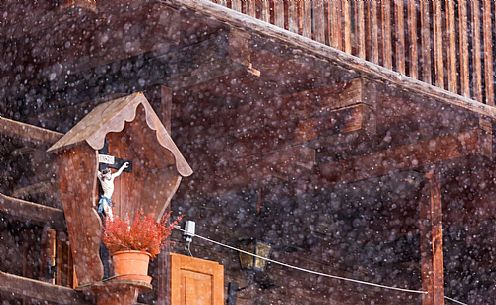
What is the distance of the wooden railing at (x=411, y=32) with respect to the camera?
10.1 metres

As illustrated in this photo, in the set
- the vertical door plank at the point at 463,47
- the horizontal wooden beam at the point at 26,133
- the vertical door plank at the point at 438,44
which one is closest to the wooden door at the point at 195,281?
the horizontal wooden beam at the point at 26,133

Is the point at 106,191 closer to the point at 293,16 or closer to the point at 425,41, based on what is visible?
the point at 293,16

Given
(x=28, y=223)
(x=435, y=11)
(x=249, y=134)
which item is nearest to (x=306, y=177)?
(x=249, y=134)

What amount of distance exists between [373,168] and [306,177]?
1.90 ft

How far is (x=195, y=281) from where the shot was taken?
10680 mm

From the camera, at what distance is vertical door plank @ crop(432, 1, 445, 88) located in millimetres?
11008

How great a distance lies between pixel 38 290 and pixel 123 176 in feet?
3.65

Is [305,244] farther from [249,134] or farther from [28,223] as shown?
[28,223]

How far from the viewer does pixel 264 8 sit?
9984 millimetres

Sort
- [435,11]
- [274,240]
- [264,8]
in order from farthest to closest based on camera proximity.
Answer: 1. [274,240]
2. [435,11]
3. [264,8]

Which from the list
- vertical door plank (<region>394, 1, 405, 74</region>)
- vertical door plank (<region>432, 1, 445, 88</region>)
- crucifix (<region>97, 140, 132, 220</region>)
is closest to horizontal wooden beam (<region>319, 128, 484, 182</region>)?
vertical door plank (<region>432, 1, 445, 88</region>)

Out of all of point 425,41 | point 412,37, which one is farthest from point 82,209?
point 425,41

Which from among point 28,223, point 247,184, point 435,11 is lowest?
point 28,223

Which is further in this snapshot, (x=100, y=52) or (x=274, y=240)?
(x=274, y=240)
